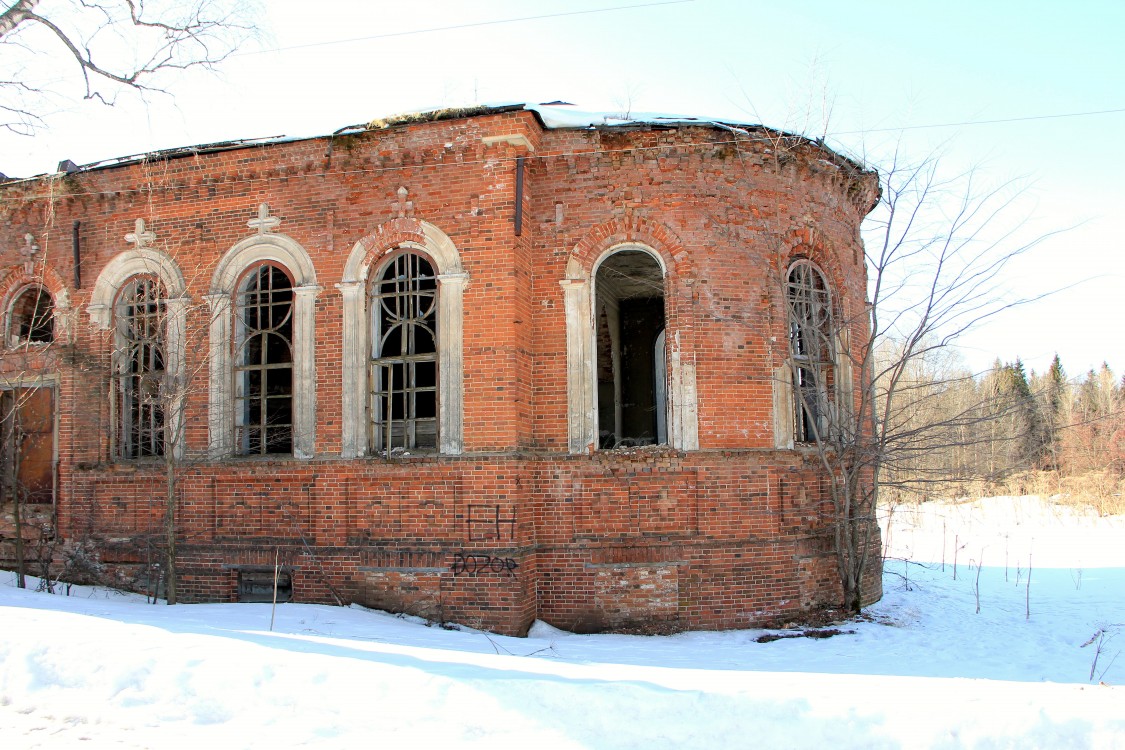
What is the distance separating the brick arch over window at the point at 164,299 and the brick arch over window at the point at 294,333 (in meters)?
0.41

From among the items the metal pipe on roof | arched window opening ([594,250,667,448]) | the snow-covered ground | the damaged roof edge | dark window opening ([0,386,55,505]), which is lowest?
the snow-covered ground

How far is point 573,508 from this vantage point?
9.61m

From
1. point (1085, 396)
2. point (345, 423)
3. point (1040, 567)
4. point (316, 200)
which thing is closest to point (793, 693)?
point (345, 423)

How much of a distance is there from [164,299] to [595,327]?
19.0 feet

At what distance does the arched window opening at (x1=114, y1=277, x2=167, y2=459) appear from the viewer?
11.0 metres

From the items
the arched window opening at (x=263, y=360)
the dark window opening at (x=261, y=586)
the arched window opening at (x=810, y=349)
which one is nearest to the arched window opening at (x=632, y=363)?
the arched window opening at (x=810, y=349)

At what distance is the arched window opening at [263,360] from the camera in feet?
34.6

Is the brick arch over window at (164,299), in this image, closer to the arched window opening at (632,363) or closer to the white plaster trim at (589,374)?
the white plaster trim at (589,374)

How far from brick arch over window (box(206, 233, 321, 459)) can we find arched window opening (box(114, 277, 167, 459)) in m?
0.97

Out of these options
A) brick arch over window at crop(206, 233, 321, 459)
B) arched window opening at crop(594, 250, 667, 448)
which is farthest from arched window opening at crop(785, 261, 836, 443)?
brick arch over window at crop(206, 233, 321, 459)

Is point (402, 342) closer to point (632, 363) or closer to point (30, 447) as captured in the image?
point (30, 447)

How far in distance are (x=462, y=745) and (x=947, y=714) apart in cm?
296

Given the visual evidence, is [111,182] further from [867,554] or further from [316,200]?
[867,554]

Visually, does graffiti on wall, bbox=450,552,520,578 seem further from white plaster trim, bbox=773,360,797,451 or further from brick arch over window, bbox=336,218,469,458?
white plaster trim, bbox=773,360,797,451
